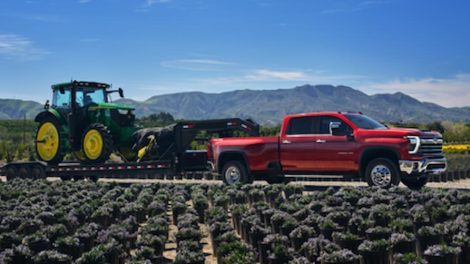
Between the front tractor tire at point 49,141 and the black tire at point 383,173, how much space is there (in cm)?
1263

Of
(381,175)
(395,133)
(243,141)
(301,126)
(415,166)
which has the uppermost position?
(301,126)

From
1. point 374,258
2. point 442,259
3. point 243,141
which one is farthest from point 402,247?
point 243,141

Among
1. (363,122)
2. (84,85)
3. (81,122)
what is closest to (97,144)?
(81,122)

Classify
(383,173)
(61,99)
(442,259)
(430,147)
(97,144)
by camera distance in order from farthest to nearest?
(61,99)
(97,144)
(430,147)
(383,173)
(442,259)

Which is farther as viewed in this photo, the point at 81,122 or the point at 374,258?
the point at 81,122

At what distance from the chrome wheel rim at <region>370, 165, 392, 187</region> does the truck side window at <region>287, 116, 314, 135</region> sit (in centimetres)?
226

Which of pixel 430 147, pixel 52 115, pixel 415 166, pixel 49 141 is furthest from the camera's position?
pixel 49 141

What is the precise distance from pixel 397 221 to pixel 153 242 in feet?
12.7

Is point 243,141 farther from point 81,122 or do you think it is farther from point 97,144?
point 81,122

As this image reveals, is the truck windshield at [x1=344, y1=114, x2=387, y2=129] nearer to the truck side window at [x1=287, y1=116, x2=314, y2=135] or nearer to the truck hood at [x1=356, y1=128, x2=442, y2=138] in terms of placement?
the truck hood at [x1=356, y1=128, x2=442, y2=138]

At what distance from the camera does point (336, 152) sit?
1497cm

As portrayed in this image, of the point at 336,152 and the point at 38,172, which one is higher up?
the point at 336,152

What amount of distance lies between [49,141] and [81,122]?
70.1 inches

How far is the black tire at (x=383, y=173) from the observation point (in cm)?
1420
